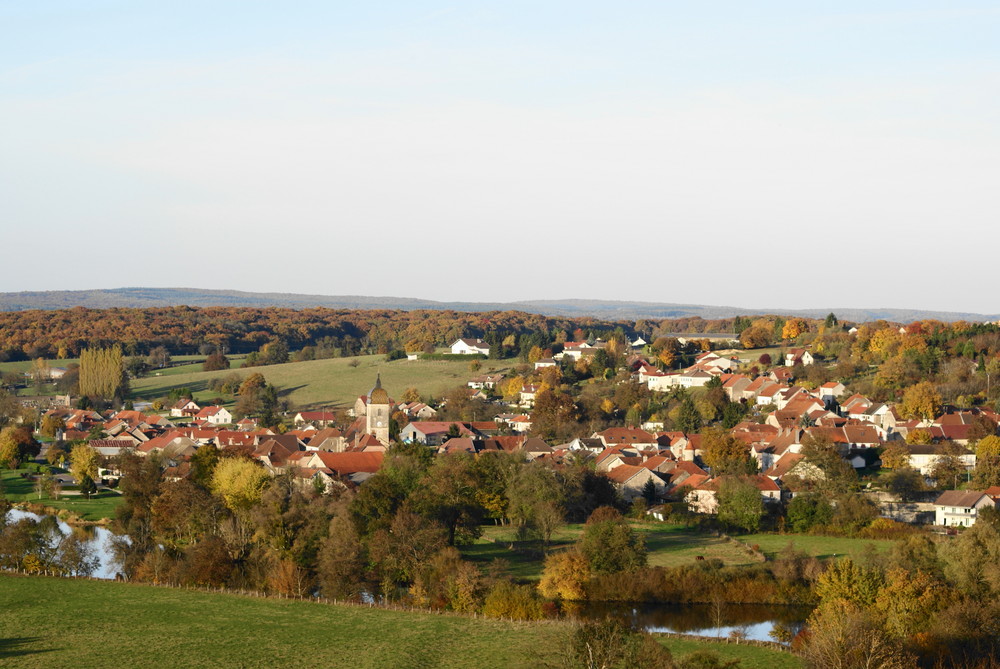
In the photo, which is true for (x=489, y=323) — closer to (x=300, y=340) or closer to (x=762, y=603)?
(x=300, y=340)

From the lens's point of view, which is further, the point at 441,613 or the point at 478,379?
the point at 478,379

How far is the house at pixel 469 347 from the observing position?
106 metres

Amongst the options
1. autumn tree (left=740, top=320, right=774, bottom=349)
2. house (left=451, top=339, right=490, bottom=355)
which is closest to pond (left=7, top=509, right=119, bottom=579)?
house (left=451, top=339, right=490, bottom=355)

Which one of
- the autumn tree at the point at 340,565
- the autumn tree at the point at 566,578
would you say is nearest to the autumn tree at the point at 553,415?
the autumn tree at the point at 566,578

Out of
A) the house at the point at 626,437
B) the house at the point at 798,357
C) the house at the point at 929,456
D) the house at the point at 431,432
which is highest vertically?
the house at the point at 798,357

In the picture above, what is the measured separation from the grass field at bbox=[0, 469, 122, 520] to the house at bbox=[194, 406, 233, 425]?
66.7ft

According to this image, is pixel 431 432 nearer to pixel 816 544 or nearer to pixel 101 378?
pixel 816 544

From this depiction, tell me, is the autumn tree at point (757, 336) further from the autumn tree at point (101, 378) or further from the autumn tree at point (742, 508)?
the autumn tree at point (742, 508)

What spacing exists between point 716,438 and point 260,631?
32.9 m

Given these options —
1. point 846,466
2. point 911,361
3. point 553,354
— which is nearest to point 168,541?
point 846,466

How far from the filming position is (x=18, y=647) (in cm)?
2767

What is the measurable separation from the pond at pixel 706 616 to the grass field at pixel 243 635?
258cm

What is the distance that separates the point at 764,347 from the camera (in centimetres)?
10106

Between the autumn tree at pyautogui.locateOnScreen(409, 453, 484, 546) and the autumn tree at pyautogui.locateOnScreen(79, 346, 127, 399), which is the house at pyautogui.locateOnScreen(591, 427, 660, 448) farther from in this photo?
the autumn tree at pyautogui.locateOnScreen(79, 346, 127, 399)
